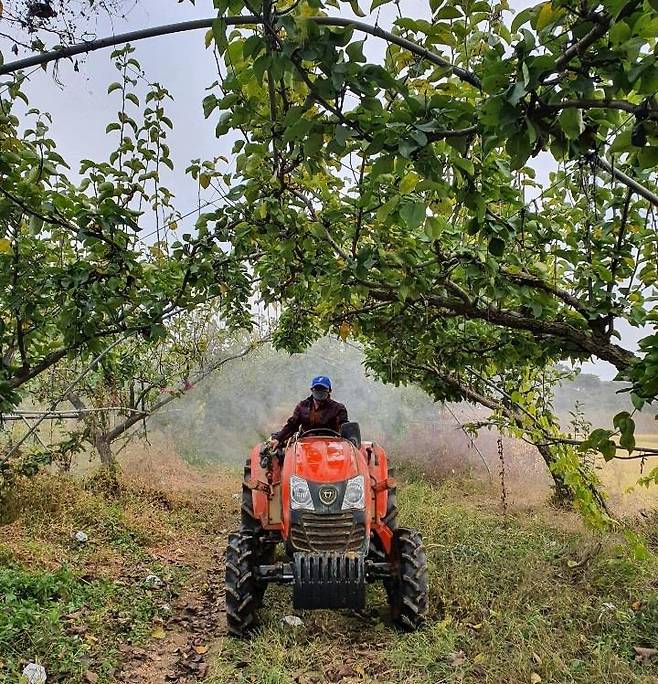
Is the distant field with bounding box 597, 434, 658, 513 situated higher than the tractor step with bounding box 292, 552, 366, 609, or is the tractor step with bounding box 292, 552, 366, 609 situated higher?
the distant field with bounding box 597, 434, 658, 513

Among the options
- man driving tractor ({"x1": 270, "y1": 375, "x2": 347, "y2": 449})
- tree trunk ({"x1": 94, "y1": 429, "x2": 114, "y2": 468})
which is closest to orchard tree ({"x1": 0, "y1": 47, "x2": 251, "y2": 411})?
man driving tractor ({"x1": 270, "y1": 375, "x2": 347, "y2": 449})

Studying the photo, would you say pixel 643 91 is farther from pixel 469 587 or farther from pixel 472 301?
pixel 469 587

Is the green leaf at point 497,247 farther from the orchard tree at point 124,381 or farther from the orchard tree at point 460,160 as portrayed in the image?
the orchard tree at point 124,381

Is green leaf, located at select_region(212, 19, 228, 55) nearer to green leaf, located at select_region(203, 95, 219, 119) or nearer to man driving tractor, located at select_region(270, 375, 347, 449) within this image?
green leaf, located at select_region(203, 95, 219, 119)

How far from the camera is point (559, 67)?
1.17 metres

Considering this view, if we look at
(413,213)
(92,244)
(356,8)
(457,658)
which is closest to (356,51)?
(356,8)

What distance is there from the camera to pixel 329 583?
357cm

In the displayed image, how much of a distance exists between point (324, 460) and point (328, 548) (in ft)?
2.00

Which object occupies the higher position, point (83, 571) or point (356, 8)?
point (356, 8)

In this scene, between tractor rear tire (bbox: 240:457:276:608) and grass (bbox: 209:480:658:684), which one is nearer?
grass (bbox: 209:480:658:684)

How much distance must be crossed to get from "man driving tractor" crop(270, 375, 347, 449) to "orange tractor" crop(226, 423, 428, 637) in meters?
0.62

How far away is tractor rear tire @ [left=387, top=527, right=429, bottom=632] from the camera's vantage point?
3.89m

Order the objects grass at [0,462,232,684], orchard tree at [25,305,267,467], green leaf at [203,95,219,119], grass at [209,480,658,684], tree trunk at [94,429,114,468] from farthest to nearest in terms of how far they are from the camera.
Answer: tree trunk at [94,429,114,468] → orchard tree at [25,305,267,467] → grass at [0,462,232,684] → grass at [209,480,658,684] → green leaf at [203,95,219,119]

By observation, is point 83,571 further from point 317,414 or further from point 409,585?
point 409,585
